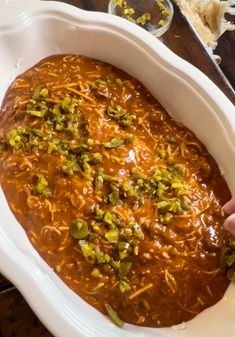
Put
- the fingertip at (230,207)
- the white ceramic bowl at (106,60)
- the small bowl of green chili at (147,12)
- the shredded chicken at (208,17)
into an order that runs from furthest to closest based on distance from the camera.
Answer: the shredded chicken at (208,17) < the small bowl of green chili at (147,12) < the fingertip at (230,207) < the white ceramic bowl at (106,60)

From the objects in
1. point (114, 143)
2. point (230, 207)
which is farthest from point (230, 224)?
point (114, 143)

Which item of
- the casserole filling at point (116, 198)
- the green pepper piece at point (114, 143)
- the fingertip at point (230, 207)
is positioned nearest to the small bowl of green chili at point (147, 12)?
the casserole filling at point (116, 198)

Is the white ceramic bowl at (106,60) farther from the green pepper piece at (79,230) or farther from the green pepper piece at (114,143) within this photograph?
the green pepper piece at (114,143)

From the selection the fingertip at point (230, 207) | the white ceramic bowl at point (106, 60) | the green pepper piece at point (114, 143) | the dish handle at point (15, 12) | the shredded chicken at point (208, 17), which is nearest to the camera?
the white ceramic bowl at point (106, 60)

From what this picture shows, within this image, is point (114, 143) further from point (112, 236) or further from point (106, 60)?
point (106, 60)

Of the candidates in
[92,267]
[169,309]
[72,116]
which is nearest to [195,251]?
[169,309]

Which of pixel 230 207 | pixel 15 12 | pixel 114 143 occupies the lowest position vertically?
pixel 230 207

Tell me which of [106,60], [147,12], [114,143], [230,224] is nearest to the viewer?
[230,224]

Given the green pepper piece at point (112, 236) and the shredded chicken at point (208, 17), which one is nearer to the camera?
the green pepper piece at point (112, 236)
